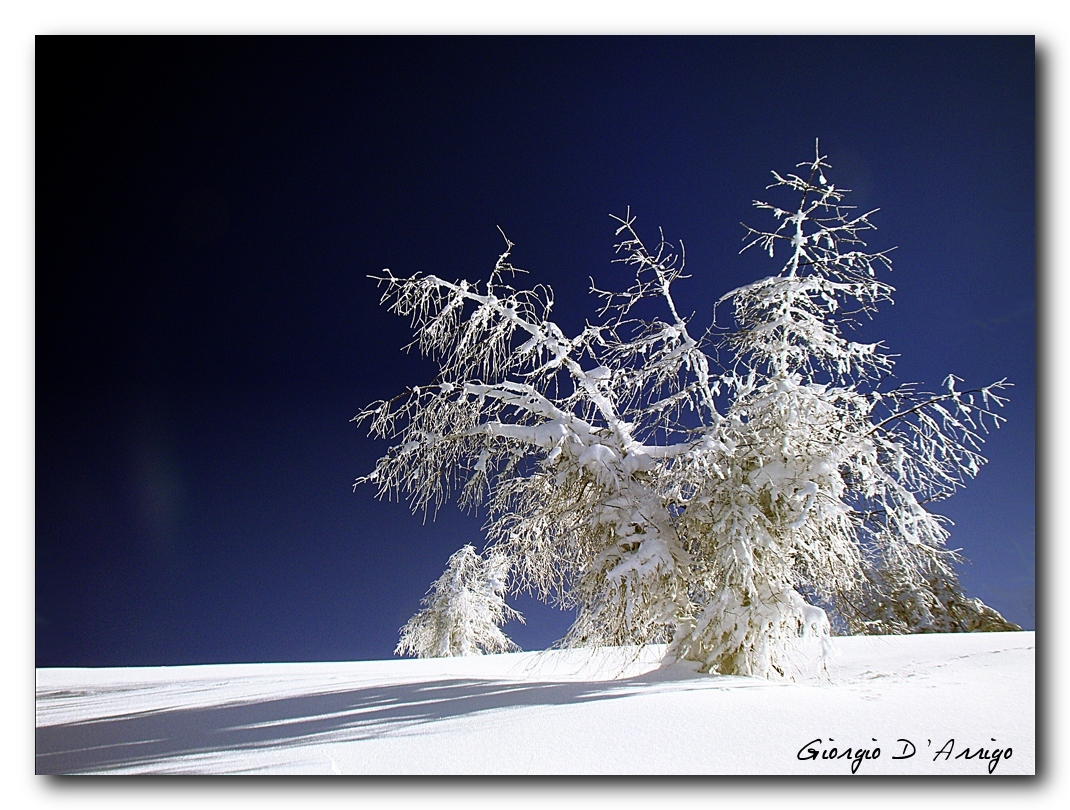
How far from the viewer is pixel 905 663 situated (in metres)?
4.44

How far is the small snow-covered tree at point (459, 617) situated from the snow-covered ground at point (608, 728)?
6.20 metres

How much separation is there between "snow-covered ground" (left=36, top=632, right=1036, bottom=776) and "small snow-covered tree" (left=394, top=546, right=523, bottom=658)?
20.4 ft

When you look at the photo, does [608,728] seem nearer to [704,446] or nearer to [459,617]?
[704,446]

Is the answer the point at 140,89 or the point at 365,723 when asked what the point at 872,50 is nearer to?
the point at 140,89

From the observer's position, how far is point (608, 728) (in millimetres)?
3213

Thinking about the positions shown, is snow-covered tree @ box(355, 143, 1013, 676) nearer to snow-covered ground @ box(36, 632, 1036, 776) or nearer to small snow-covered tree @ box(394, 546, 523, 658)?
snow-covered ground @ box(36, 632, 1036, 776)

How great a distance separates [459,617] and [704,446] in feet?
24.0

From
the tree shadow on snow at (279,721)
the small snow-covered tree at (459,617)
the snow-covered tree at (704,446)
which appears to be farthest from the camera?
the small snow-covered tree at (459,617)

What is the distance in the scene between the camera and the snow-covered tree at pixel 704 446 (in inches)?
162

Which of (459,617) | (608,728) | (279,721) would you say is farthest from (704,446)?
(459,617)
